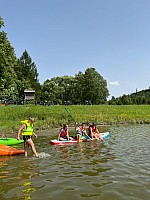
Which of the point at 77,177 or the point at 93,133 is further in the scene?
the point at 93,133

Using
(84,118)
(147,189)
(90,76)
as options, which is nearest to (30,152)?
(147,189)

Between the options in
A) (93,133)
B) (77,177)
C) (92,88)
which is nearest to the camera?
(77,177)

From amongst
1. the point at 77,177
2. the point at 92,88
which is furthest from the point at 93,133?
the point at 92,88

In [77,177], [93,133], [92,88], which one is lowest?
[77,177]

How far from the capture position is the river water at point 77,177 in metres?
5.85

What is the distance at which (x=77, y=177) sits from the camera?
7.27 m

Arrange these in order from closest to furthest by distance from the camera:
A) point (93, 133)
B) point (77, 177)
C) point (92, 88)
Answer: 1. point (77, 177)
2. point (93, 133)
3. point (92, 88)

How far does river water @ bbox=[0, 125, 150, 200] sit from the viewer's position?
585 cm

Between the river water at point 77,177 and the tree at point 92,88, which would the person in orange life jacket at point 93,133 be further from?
the tree at point 92,88

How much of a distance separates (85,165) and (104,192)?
2929 mm

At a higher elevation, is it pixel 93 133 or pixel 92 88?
pixel 92 88

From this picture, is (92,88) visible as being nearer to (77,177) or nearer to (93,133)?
(93,133)

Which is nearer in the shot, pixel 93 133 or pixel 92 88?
pixel 93 133

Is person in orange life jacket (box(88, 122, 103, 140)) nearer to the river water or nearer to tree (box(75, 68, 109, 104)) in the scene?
the river water
